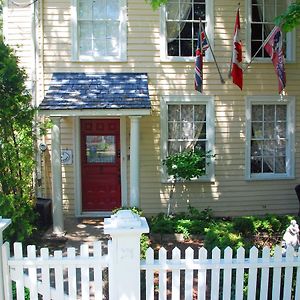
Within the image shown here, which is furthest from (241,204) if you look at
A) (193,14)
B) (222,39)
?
(193,14)

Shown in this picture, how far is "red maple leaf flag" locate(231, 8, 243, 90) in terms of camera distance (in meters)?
8.77

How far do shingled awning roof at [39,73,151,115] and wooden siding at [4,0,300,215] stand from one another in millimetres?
277

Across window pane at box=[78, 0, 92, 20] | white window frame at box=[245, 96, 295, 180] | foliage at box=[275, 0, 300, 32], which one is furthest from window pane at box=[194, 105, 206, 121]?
foliage at box=[275, 0, 300, 32]

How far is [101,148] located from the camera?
9930 millimetres

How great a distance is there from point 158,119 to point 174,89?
0.83 meters

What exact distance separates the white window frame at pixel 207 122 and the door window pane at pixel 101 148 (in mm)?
1271

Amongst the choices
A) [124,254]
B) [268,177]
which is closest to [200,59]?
[268,177]

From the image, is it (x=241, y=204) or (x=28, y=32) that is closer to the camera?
(x=28, y=32)

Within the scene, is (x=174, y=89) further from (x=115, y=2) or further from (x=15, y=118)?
(x=15, y=118)

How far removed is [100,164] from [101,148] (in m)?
0.40

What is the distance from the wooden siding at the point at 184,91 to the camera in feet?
30.8

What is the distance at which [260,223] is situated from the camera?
8.40 meters

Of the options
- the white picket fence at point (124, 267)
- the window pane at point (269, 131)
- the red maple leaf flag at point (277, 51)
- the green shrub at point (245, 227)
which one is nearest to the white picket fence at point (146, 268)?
the white picket fence at point (124, 267)

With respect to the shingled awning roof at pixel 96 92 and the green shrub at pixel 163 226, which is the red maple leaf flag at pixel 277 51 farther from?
the green shrub at pixel 163 226
